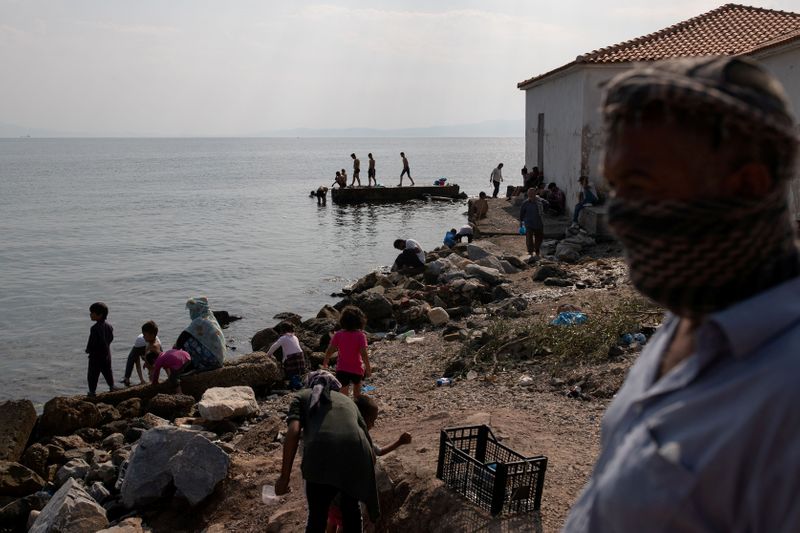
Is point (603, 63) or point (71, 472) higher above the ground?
point (603, 63)

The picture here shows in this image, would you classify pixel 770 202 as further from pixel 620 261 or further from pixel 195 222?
pixel 195 222

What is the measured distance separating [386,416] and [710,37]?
17510 millimetres

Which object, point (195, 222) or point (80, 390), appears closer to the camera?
point (80, 390)

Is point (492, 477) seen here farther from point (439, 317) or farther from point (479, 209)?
point (479, 209)

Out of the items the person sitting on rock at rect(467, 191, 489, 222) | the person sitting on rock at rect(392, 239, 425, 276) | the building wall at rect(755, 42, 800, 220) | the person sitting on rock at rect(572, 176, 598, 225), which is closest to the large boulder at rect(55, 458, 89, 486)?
the person sitting on rock at rect(392, 239, 425, 276)

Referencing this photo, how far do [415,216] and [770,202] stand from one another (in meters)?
36.4

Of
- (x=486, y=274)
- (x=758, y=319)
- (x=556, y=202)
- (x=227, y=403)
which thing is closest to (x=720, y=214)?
(x=758, y=319)

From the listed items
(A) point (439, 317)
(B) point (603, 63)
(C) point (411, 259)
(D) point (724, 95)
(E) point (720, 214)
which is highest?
(B) point (603, 63)

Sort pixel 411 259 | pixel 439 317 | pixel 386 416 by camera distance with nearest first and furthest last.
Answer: pixel 386 416 < pixel 439 317 < pixel 411 259

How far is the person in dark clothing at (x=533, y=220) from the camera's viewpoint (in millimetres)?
16844

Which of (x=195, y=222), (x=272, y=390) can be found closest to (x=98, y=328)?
(x=272, y=390)

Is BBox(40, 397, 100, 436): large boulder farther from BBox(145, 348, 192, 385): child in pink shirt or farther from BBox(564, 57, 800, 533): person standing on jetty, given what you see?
BBox(564, 57, 800, 533): person standing on jetty

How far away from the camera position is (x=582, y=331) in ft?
30.9

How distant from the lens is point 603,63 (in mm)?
20016
